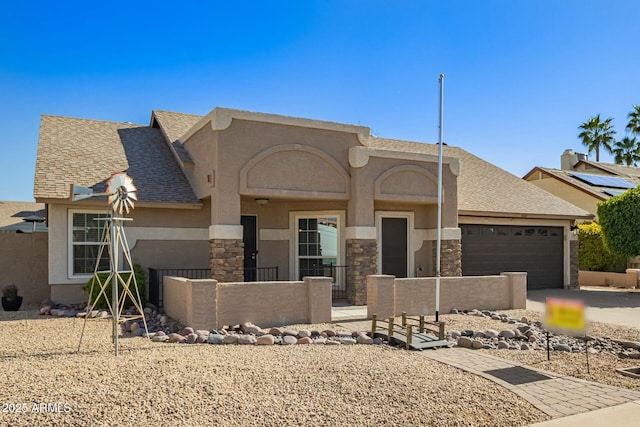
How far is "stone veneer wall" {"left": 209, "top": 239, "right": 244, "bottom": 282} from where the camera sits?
40.3ft

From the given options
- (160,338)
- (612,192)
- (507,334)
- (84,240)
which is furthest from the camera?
(612,192)

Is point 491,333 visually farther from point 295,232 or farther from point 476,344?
point 295,232

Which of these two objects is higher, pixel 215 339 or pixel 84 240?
pixel 84 240

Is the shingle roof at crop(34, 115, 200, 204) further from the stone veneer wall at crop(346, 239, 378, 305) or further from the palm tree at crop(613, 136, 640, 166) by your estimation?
the palm tree at crop(613, 136, 640, 166)

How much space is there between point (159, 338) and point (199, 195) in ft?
18.4

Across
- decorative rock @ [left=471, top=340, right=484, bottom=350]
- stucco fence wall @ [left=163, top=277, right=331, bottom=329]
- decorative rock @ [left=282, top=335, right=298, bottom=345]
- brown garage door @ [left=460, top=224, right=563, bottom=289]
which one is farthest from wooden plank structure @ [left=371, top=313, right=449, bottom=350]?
brown garage door @ [left=460, top=224, right=563, bottom=289]

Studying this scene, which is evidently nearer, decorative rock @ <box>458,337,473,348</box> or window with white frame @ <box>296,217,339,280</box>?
decorative rock @ <box>458,337,473,348</box>

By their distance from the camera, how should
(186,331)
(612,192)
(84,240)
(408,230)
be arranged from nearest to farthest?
(186,331) < (84,240) < (408,230) < (612,192)

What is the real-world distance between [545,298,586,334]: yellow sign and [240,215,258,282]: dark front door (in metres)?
9.40

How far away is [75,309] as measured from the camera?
12914mm

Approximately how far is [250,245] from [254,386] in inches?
363

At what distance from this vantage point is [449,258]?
15242 mm

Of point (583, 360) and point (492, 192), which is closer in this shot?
point (583, 360)

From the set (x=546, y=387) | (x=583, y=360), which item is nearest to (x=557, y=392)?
(x=546, y=387)
